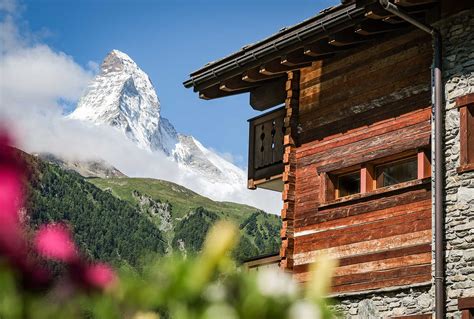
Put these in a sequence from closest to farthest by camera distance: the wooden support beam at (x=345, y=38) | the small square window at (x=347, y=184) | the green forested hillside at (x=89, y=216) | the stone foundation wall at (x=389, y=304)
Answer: the stone foundation wall at (x=389, y=304) < the wooden support beam at (x=345, y=38) < the small square window at (x=347, y=184) < the green forested hillside at (x=89, y=216)

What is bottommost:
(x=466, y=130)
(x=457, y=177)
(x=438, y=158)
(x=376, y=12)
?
(x=457, y=177)

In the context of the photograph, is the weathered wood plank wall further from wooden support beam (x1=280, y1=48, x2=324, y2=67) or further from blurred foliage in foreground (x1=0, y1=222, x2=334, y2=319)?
blurred foliage in foreground (x1=0, y1=222, x2=334, y2=319)

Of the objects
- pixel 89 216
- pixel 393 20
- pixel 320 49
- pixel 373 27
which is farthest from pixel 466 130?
pixel 89 216

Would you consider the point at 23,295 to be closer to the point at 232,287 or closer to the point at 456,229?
the point at 232,287

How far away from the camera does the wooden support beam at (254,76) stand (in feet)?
46.4

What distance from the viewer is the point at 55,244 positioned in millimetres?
1310

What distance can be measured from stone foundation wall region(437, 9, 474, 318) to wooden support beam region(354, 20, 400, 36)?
94 centimetres

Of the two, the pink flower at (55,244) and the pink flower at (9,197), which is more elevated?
the pink flower at (9,197)

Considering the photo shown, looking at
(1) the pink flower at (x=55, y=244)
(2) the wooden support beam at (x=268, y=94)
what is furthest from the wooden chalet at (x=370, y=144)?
(1) the pink flower at (x=55, y=244)

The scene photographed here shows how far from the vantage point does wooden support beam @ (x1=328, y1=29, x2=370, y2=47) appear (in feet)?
40.7

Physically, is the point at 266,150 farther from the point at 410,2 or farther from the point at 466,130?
the point at 466,130

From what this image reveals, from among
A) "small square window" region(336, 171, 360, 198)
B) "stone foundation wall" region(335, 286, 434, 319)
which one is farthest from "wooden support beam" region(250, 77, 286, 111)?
"stone foundation wall" region(335, 286, 434, 319)

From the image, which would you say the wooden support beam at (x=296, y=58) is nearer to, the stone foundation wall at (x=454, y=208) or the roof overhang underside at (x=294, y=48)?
the roof overhang underside at (x=294, y=48)

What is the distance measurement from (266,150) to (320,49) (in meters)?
2.73
